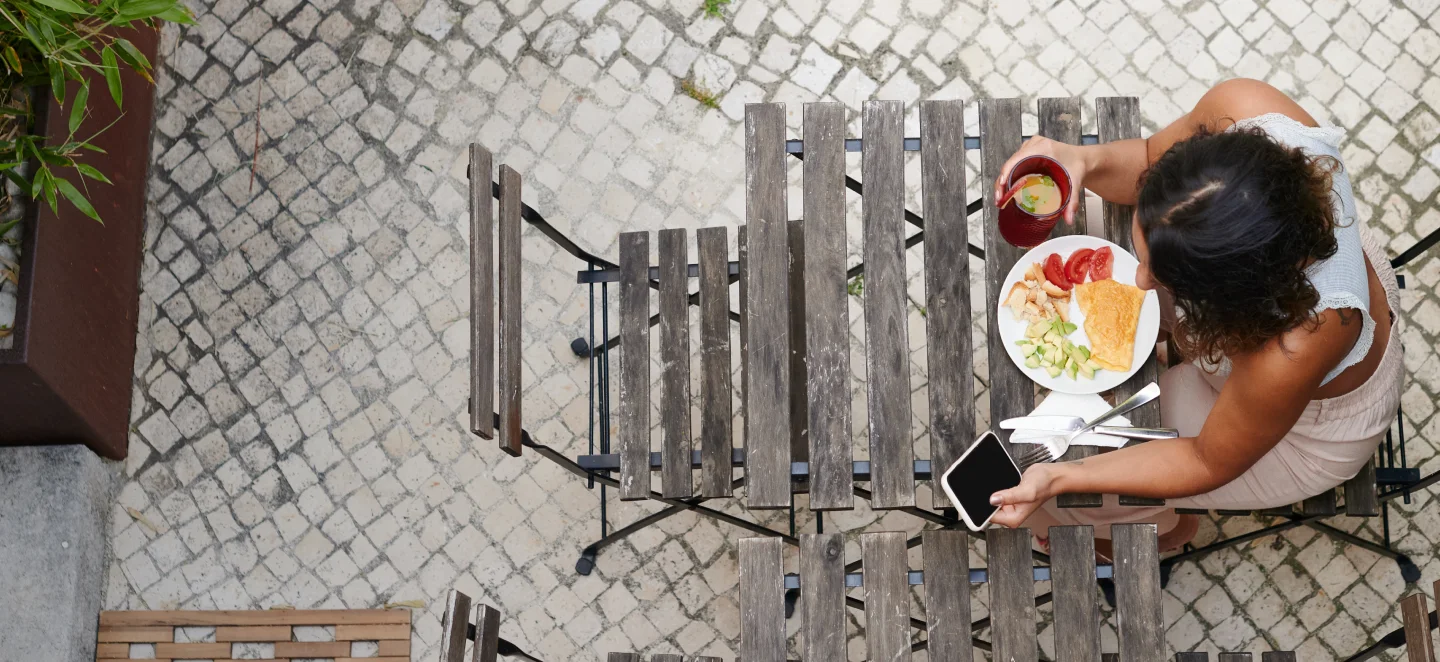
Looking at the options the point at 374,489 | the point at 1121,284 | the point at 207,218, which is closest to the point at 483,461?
the point at 374,489

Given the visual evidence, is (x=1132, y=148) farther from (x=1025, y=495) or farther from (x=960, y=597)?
(x=960, y=597)

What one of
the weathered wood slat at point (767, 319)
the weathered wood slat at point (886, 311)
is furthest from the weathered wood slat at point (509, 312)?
the weathered wood slat at point (886, 311)

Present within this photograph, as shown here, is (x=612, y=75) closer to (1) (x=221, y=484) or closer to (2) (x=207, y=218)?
(2) (x=207, y=218)

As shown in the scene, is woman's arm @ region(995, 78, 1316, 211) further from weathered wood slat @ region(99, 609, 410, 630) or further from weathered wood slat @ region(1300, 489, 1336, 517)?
weathered wood slat @ region(99, 609, 410, 630)

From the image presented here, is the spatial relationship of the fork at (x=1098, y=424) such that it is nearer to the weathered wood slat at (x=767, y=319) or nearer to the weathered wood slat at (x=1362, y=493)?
the weathered wood slat at (x=767, y=319)

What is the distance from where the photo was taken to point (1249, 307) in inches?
89.8

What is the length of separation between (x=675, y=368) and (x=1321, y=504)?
6.25 feet

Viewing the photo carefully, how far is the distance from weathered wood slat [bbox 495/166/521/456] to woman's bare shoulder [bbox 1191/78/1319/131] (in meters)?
1.85

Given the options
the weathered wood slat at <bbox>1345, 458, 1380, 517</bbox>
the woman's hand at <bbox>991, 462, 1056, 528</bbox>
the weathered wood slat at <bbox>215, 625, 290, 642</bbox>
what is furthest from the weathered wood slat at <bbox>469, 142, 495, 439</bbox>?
the weathered wood slat at <bbox>1345, 458, 1380, 517</bbox>

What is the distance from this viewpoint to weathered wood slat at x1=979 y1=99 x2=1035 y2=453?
2.83 meters

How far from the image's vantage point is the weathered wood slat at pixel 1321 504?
3.06m

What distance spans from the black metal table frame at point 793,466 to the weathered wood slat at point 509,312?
0.19 feet

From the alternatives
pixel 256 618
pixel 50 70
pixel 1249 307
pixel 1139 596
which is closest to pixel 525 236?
pixel 50 70

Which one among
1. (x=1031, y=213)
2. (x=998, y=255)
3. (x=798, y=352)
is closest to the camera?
(x=1031, y=213)
